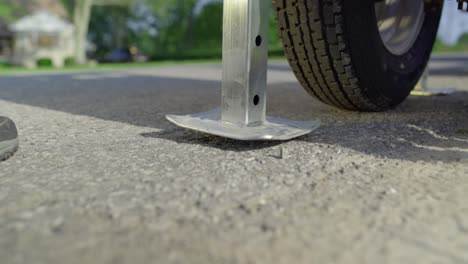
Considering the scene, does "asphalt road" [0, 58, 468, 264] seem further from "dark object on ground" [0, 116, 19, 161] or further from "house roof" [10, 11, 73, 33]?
"house roof" [10, 11, 73, 33]

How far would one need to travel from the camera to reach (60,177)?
1.32 metres

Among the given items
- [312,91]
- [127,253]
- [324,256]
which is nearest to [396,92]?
[312,91]

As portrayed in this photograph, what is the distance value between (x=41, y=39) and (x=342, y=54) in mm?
26578

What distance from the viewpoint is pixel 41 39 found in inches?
981

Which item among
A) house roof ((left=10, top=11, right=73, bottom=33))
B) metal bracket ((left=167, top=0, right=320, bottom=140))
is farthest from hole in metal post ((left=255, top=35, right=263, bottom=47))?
house roof ((left=10, top=11, right=73, bottom=33))

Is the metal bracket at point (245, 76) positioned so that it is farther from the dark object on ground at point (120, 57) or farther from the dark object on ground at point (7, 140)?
the dark object on ground at point (120, 57)

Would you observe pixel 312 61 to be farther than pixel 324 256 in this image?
Yes

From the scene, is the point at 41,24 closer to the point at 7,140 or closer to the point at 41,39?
the point at 41,39

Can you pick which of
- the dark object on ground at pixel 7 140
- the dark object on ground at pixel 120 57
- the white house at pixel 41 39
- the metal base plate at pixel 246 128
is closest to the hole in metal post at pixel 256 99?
the metal base plate at pixel 246 128

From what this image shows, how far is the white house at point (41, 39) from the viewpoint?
23.9 m

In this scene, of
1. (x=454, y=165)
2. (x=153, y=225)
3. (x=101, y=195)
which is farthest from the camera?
(x=454, y=165)

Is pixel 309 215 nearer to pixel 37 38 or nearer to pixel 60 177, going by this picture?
pixel 60 177

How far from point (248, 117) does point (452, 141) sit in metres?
0.90

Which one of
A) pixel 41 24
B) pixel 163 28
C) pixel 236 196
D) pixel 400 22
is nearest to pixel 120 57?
pixel 41 24
